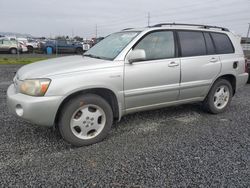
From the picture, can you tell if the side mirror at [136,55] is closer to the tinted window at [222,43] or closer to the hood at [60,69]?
the hood at [60,69]

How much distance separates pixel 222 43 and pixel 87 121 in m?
3.11

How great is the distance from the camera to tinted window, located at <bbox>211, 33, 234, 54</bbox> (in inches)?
166

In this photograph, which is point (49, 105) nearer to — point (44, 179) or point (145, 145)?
point (44, 179)

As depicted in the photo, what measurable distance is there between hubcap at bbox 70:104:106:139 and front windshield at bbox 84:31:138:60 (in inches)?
32.7

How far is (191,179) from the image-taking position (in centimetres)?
234

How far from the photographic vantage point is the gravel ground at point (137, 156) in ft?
7.59

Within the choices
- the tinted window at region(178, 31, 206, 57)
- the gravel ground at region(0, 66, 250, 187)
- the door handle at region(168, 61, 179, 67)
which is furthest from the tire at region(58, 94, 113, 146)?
the tinted window at region(178, 31, 206, 57)

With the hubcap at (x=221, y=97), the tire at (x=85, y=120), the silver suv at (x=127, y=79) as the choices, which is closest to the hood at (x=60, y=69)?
the silver suv at (x=127, y=79)

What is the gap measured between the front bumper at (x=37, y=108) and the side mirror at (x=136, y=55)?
3.74 ft

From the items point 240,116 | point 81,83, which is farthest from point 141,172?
point 240,116

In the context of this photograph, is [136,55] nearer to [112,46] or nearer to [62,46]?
[112,46]

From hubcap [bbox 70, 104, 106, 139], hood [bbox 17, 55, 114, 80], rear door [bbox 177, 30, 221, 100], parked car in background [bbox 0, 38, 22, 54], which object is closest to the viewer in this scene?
hood [bbox 17, 55, 114, 80]

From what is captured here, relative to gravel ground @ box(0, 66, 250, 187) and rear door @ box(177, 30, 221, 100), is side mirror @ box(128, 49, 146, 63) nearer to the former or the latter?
rear door @ box(177, 30, 221, 100)

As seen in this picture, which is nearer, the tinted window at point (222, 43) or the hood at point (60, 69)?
the hood at point (60, 69)
